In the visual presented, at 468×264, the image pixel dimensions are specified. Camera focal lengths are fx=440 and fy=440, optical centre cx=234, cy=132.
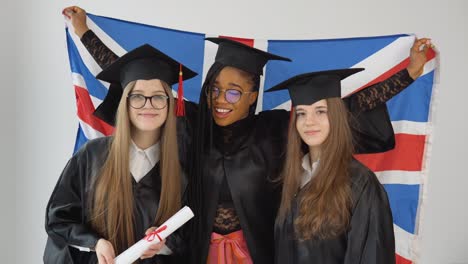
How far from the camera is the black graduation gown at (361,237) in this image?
5.57 feet

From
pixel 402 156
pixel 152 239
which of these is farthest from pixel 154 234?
pixel 402 156

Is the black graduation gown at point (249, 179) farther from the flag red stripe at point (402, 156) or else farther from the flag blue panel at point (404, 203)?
the flag blue panel at point (404, 203)

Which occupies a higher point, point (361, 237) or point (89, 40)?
point (89, 40)

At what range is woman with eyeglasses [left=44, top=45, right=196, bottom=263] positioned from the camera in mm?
1857

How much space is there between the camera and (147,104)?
6.11 feet

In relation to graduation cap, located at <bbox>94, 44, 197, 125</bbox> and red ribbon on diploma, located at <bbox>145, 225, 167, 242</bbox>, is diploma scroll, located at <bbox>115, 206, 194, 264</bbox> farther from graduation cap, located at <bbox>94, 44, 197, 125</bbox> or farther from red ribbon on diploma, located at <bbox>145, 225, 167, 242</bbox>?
graduation cap, located at <bbox>94, 44, 197, 125</bbox>

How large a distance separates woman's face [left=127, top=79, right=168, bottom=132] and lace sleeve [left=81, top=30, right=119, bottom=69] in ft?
1.49

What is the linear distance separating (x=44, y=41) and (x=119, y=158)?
1.36 meters

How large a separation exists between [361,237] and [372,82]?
0.98 meters

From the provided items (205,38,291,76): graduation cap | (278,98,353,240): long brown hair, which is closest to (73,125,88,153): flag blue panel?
(205,38,291,76): graduation cap

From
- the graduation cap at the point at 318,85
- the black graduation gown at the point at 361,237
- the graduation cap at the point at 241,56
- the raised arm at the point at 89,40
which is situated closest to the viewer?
the black graduation gown at the point at 361,237

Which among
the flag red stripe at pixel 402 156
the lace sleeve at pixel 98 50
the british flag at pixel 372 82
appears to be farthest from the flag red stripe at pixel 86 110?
the flag red stripe at pixel 402 156

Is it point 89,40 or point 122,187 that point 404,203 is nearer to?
point 122,187

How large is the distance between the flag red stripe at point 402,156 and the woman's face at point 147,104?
3.55 ft
